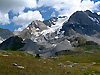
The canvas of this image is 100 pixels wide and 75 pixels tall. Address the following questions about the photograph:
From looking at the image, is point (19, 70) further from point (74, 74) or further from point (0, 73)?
point (74, 74)

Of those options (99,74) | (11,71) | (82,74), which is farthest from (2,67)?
(99,74)

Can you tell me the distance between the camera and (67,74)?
36.2 meters

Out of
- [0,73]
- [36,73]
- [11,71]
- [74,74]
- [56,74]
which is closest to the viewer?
[0,73]

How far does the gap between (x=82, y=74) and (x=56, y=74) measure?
9809mm

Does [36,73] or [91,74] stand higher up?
[36,73]

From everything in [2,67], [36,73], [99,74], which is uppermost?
[2,67]

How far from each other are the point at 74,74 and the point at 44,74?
10.8m

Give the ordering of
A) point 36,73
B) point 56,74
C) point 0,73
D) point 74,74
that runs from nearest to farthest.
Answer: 1. point 0,73
2. point 36,73
3. point 56,74
4. point 74,74

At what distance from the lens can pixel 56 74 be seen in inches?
1366

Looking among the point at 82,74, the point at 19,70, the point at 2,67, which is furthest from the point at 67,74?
the point at 2,67

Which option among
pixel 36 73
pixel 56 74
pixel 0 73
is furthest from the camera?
pixel 56 74

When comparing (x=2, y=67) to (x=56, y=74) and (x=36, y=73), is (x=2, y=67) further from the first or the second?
(x=56, y=74)

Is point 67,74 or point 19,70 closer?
point 19,70

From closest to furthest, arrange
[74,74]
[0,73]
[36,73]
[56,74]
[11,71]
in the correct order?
1. [0,73]
2. [11,71]
3. [36,73]
4. [56,74]
5. [74,74]
